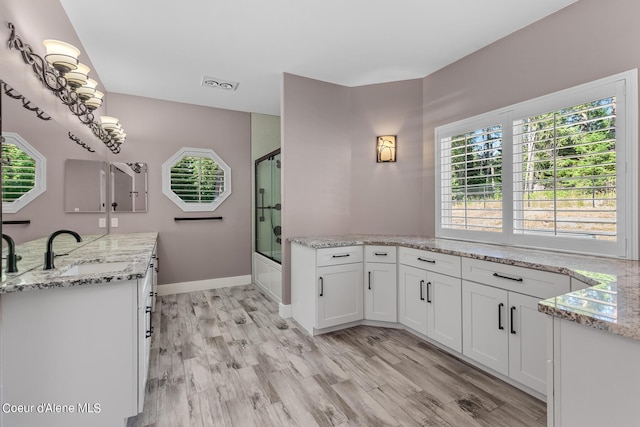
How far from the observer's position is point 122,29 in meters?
2.48

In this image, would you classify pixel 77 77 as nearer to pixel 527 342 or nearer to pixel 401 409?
pixel 401 409

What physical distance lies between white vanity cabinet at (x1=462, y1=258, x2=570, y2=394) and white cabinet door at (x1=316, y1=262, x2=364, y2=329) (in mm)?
1003

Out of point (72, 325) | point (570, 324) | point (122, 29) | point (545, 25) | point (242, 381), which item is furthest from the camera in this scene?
point (122, 29)

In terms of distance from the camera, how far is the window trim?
1.47 metres

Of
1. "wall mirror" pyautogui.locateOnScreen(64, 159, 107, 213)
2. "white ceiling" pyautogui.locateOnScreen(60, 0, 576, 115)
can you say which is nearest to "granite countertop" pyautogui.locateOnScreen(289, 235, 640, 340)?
"white ceiling" pyautogui.locateOnScreen(60, 0, 576, 115)

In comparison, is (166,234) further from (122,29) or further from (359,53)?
(359,53)

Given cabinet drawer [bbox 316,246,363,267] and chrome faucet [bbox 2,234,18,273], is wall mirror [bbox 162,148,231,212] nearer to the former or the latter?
cabinet drawer [bbox 316,246,363,267]

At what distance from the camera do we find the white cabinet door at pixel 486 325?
2037mm

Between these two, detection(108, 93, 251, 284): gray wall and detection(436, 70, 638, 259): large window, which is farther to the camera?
detection(108, 93, 251, 284): gray wall

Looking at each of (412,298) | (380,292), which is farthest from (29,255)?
(412,298)

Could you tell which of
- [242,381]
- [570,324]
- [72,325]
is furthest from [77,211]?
[570,324]

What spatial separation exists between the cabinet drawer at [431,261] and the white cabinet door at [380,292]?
0.18 metres

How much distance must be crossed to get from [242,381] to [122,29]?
9.59ft

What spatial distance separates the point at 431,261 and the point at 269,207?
2.35 metres
